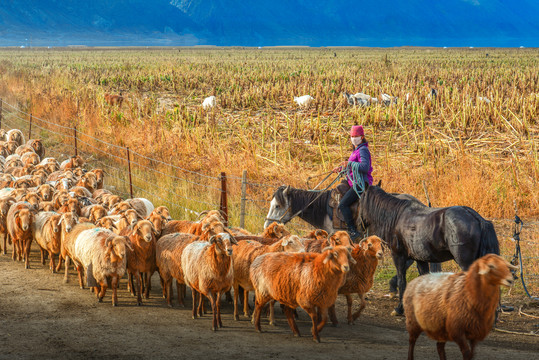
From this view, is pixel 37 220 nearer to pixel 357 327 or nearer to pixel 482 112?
pixel 357 327

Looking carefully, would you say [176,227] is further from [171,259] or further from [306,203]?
[306,203]

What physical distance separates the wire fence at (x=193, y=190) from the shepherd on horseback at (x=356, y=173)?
1.26m

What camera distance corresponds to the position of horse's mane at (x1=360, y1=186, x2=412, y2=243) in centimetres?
1002

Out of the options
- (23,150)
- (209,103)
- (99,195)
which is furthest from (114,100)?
(99,195)

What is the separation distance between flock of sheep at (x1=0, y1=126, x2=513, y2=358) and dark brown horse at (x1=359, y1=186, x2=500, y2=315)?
793mm

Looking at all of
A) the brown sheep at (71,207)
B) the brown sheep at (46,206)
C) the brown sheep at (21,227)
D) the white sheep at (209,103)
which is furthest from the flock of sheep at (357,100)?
the brown sheep at (21,227)

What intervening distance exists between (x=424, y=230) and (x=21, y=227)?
23.2ft

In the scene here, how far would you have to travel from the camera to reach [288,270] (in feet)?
27.2

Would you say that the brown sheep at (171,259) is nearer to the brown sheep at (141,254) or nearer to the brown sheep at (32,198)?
the brown sheep at (141,254)

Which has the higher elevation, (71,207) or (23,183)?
(23,183)

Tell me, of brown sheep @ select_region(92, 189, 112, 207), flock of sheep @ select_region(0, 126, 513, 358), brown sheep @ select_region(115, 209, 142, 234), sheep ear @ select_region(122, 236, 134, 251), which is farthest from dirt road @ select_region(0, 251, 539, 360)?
brown sheep @ select_region(92, 189, 112, 207)

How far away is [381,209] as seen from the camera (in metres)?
10.2

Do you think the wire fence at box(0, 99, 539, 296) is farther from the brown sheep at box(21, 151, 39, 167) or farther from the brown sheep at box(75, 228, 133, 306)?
the brown sheep at box(75, 228, 133, 306)

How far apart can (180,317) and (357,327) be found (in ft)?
7.98
